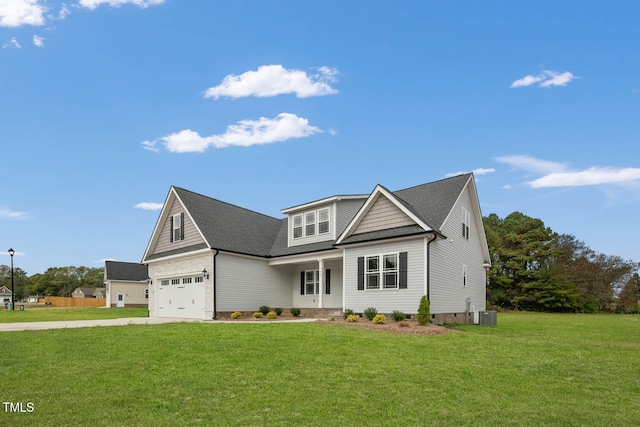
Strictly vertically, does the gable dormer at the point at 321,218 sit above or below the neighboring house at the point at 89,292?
above

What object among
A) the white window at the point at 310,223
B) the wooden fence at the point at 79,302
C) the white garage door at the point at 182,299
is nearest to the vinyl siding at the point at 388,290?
the white window at the point at 310,223

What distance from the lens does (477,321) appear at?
68.3 feet

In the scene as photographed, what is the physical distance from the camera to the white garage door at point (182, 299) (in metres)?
23.1

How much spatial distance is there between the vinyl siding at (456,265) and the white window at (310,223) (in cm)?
760

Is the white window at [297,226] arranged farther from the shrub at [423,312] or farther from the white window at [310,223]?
the shrub at [423,312]

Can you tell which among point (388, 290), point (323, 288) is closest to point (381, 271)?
point (388, 290)

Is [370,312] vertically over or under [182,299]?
over

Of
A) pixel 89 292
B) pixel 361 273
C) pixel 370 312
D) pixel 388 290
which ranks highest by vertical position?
pixel 361 273

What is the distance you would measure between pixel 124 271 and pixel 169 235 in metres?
30.9

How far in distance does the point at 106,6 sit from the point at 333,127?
33.1 feet

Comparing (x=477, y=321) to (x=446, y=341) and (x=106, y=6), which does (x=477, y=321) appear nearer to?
(x=446, y=341)

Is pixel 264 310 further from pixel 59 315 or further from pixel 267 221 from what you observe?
pixel 59 315

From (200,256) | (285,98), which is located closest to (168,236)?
(200,256)

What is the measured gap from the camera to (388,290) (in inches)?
695
